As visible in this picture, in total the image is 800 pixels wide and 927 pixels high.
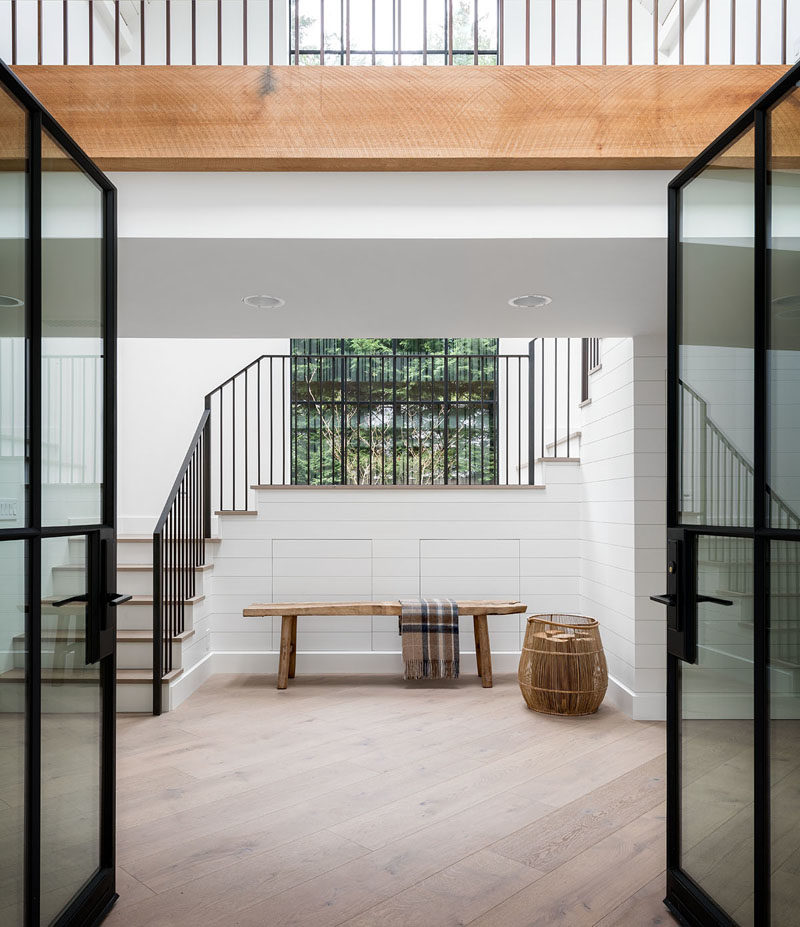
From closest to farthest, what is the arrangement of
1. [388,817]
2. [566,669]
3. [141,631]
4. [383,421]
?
1. [388,817]
2. [566,669]
3. [141,631]
4. [383,421]

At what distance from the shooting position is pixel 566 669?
4.18 m

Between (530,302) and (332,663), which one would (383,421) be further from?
(530,302)

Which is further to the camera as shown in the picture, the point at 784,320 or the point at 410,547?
the point at 410,547

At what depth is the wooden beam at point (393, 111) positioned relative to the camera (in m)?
2.54

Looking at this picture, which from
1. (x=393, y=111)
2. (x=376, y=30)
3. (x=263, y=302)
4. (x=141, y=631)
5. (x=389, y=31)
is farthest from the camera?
(x=389, y=31)

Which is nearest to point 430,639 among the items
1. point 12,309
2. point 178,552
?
point 178,552

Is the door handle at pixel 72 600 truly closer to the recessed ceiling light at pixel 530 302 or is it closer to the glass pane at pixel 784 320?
the glass pane at pixel 784 320

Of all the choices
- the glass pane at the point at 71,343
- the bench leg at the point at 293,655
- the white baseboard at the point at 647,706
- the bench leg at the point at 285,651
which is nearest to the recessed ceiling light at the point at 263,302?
the glass pane at the point at 71,343

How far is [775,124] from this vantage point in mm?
1757

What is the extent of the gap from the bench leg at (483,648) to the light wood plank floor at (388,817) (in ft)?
1.22

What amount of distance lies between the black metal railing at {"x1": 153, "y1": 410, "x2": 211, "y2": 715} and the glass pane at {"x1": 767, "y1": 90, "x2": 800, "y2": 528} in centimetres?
340

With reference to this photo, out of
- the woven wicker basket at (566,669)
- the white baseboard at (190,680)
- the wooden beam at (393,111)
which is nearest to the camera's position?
the wooden beam at (393,111)

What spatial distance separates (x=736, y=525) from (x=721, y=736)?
57 centimetres

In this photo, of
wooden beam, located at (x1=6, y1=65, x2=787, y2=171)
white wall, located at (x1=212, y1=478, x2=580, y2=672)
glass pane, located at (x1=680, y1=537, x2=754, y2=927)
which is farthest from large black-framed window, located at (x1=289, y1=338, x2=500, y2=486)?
glass pane, located at (x1=680, y1=537, x2=754, y2=927)
